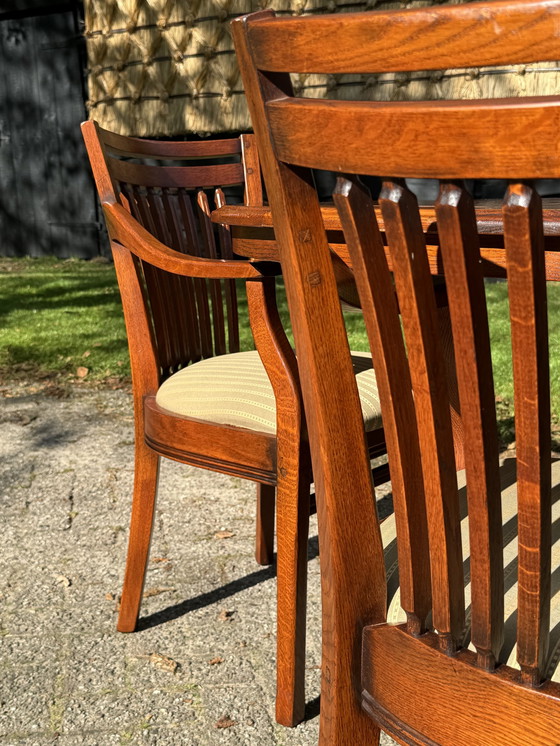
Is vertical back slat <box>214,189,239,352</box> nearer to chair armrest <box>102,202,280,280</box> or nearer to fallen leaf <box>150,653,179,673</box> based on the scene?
chair armrest <box>102,202,280,280</box>

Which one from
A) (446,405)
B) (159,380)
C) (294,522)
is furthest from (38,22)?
(446,405)

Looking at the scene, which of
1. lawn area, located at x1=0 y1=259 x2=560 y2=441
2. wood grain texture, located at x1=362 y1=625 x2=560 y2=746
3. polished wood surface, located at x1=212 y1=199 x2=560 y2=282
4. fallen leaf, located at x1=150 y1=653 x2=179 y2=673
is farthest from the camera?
lawn area, located at x1=0 y1=259 x2=560 y2=441

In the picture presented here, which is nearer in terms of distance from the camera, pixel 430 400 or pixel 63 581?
pixel 430 400

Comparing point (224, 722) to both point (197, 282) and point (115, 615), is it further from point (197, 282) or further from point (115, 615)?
point (197, 282)

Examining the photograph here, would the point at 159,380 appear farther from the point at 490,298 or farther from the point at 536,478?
the point at 490,298

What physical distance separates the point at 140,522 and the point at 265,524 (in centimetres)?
52

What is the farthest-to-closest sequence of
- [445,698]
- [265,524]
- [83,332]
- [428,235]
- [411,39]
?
1. [83,332]
2. [265,524]
3. [428,235]
4. [445,698]
5. [411,39]

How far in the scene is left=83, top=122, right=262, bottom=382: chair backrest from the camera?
218cm

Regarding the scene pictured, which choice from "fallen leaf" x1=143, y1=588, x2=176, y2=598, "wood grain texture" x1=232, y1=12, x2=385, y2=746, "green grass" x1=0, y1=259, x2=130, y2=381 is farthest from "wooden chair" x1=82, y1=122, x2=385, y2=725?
Answer: "green grass" x1=0, y1=259, x2=130, y2=381

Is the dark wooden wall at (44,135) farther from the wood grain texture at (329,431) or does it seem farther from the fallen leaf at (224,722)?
the wood grain texture at (329,431)

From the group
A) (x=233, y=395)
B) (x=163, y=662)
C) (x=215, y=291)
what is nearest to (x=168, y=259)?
(x=233, y=395)

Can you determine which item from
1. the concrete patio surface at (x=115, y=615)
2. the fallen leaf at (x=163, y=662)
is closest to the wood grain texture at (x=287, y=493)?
the concrete patio surface at (x=115, y=615)

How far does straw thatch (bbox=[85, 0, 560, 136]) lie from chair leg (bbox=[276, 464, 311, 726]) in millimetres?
5503

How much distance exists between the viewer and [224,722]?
186 centimetres
